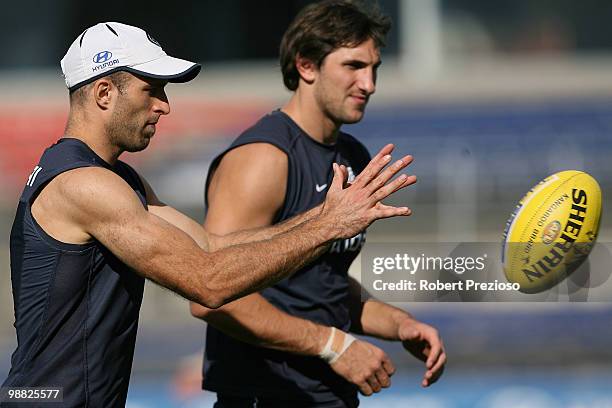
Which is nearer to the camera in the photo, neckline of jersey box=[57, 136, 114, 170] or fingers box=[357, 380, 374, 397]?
neckline of jersey box=[57, 136, 114, 170]

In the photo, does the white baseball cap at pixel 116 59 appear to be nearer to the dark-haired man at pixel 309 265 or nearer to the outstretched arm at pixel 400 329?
the dark-haired man at pixel 309 265

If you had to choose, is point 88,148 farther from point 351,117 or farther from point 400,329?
point 400,329

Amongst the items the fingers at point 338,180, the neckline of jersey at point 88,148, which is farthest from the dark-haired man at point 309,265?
the neckline of jersey at point 88,148

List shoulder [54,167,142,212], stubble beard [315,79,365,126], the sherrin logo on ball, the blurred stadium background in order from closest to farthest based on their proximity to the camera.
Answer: shoulder [54,167,142,212]
the sherrin logo on ball
stubble beard [315,79,365,126]
the blurred stadium background

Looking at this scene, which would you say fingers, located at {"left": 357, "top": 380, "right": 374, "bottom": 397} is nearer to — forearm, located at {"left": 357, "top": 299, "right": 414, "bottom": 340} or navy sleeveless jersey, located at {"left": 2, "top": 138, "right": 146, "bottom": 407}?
forearm, located at {"left": 357, "top": 299, "right": 414, "bottom": 340}

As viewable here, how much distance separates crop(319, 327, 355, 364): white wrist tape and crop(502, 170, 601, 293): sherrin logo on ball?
2.23 feet

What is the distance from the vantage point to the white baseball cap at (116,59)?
11.2 ft

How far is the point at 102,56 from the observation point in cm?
345

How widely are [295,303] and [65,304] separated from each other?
3.55 feet

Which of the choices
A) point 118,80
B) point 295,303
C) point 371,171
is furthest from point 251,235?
point 118,80

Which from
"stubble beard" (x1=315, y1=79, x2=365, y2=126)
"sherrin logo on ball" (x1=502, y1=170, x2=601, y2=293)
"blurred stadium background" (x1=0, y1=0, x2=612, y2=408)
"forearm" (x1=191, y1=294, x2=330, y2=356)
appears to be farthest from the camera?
"blurred stadium background" (x1=0, y1=0, x2=612, y2=408)

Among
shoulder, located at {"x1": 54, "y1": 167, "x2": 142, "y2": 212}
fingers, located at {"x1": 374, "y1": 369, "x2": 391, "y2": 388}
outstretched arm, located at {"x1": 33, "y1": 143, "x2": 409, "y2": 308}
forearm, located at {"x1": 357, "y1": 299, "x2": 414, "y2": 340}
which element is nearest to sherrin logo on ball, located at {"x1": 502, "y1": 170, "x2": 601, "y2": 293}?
forearm, located at {"x1": 357, "y1": 299, "x2": 414, "y2": 340}

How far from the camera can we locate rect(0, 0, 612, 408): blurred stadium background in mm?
8406

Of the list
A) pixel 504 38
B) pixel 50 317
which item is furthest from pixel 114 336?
pixel 504 38
